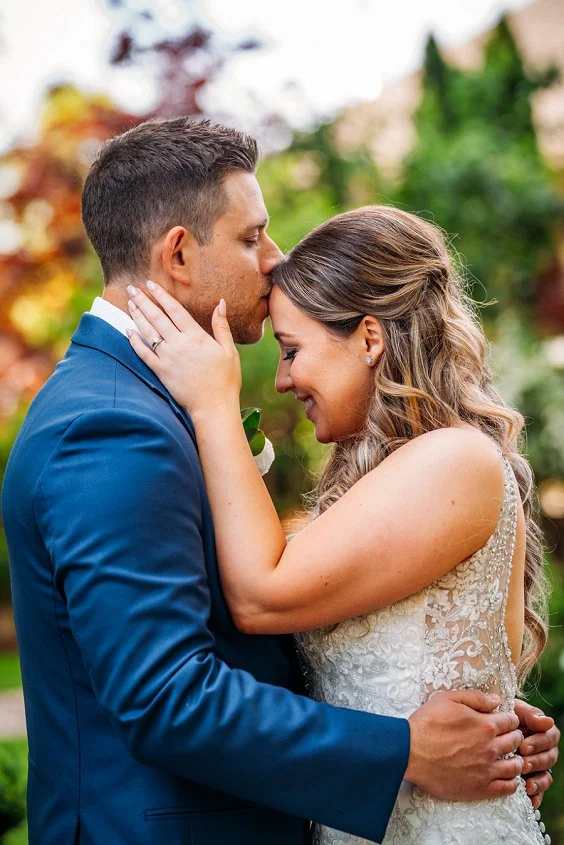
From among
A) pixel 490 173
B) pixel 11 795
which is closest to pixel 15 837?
pixel 11 795

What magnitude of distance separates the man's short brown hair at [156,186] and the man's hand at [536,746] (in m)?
1.61

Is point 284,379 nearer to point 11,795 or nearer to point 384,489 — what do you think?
point 384,489

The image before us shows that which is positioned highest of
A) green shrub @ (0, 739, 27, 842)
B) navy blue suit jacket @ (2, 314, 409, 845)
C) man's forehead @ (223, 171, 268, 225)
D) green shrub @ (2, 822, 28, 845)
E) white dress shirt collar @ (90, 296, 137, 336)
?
man's forehead @ (223, 171, 268, 225)

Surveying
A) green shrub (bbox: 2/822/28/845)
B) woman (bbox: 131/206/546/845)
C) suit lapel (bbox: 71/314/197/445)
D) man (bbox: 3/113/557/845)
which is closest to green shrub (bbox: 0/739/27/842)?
green shrub (bbox: 2/822/28/845)

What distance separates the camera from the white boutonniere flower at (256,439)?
2635mm

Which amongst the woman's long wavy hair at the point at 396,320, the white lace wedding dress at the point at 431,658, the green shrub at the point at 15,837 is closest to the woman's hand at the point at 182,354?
the woman's long wavy hair at the point at 396,320

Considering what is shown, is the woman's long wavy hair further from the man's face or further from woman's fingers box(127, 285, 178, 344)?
woman's fingers box(127, 285, 178, 344)

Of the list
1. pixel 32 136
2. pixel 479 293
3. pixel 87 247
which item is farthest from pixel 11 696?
pixel 479 293

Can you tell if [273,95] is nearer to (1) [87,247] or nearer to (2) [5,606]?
(1) [87,247]

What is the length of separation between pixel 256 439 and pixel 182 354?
0.56m

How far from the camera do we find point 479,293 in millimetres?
10391

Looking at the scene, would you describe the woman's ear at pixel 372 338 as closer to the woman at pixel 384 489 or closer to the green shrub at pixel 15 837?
the woman at pixel 384 489

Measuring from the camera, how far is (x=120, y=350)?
2.26m

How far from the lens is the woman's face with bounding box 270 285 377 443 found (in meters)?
2.57
